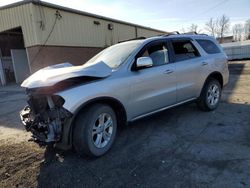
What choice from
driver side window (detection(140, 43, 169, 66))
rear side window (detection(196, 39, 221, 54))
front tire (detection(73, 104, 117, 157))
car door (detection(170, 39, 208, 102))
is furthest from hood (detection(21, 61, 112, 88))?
rear side window (detection(196, 39, 221, 54))

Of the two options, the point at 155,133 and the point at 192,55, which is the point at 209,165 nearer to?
the point at 155,133

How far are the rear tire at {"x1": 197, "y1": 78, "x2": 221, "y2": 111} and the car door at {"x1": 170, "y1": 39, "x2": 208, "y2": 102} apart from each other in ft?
0.83

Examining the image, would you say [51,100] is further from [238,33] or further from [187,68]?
Answer: [238,33]

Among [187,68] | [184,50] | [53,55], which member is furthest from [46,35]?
[187,68]

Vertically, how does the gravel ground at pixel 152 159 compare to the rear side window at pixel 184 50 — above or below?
below

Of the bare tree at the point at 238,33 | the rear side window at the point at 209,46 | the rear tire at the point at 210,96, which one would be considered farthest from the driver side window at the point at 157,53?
the bare tree at the point at 238,33

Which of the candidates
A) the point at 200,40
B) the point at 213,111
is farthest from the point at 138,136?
the point at 200,40

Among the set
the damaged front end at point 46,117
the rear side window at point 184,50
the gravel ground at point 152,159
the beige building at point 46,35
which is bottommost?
the gravel ground at point 152,159

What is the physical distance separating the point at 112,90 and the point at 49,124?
1.08 meters

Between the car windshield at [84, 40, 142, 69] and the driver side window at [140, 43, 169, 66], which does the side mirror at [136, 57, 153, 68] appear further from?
the driver side window at [140, 43, 169, 66]

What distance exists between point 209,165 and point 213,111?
291 cm

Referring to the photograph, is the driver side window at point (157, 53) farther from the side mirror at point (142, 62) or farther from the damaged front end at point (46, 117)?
the damaged front end at point (46, 117)

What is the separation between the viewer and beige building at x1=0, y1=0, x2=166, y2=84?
45.2 feet

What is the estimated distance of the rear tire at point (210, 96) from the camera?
5762 millimetres
